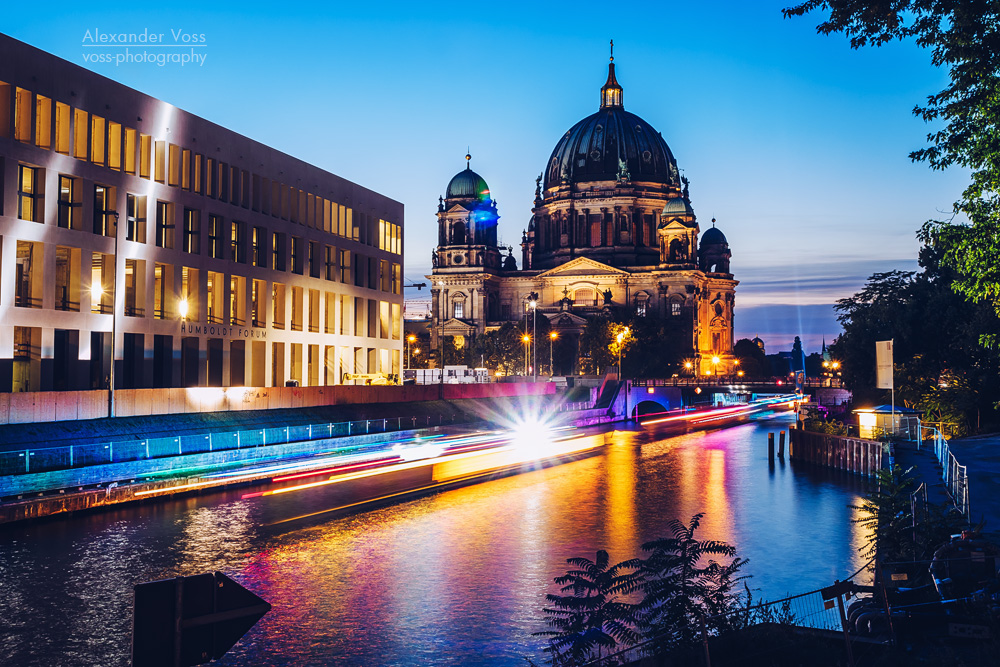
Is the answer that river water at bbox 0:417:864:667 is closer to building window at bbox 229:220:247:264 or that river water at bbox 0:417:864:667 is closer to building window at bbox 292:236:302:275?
building window at bbox 229:220:247:264

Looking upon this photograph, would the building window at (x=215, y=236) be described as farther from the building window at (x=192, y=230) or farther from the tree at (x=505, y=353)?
the tree at (x=505, y=353)

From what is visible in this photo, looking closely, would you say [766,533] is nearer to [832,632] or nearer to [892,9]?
[832,632]

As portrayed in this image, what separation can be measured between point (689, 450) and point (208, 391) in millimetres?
36949

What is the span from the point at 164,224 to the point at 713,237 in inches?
5636

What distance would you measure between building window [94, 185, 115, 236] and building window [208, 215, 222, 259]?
28.5 feet

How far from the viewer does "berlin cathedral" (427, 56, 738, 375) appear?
512 feet

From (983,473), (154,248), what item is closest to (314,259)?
(154,248)

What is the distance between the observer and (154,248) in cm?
5466

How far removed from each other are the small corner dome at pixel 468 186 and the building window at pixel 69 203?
11697cm

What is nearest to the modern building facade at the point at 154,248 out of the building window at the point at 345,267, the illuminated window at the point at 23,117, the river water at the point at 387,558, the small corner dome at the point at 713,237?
the illuminated window at the point at 23,117

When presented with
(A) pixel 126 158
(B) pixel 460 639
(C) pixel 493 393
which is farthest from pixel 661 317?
(B) pixel 460 639

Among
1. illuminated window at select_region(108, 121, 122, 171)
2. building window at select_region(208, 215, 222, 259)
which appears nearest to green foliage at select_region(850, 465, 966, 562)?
illuminated window at select_region(108, 121, 122, 171)

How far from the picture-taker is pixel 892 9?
16109 millimetres

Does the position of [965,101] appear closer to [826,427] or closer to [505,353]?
[826,427]
